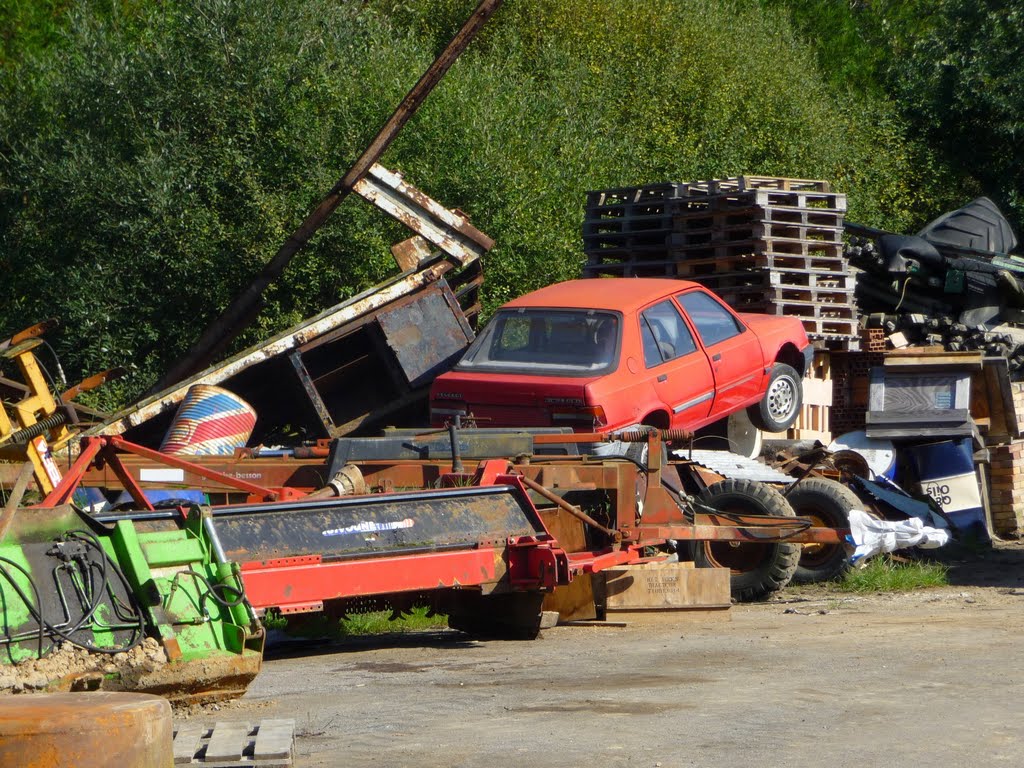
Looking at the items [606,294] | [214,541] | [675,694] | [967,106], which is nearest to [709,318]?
[606,294]

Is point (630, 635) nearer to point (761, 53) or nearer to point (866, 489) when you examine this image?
point (866, 489)

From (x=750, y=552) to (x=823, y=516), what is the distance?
1.07 meters

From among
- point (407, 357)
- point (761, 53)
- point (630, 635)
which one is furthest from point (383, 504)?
point (761, 53)

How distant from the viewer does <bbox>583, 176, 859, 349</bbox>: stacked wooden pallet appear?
14492 mm

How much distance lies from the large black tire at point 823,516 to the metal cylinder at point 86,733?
7975 mm

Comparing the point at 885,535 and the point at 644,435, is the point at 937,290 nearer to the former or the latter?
the point at 885,535

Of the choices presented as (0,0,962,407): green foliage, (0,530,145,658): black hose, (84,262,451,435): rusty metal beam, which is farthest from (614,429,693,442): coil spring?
(0,0,962,407): green foliage

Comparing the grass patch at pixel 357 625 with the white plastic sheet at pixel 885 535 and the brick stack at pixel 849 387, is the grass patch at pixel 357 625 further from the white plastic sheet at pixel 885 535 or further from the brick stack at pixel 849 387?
the brick stack at pixel 849 387

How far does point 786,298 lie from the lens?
48.2ft

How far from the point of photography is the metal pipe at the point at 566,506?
8.76 m

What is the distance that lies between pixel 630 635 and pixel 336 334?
5548mm

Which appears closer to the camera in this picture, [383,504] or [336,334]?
[383,504]

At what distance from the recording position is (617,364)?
460 inches

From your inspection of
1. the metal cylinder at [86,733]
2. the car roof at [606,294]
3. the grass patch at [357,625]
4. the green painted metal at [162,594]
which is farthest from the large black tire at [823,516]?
the metal cylinder at [86,733]
